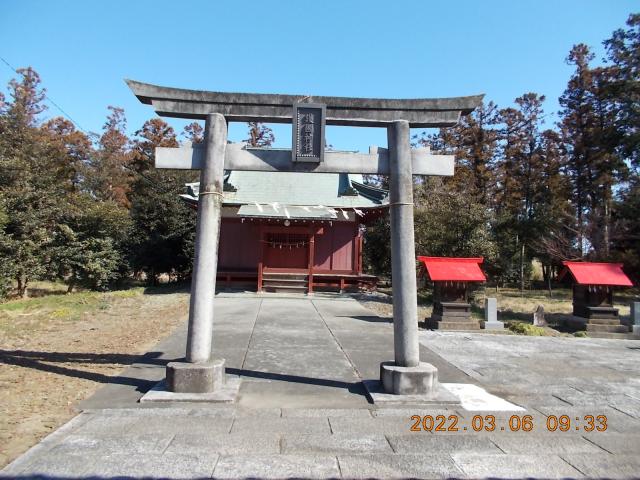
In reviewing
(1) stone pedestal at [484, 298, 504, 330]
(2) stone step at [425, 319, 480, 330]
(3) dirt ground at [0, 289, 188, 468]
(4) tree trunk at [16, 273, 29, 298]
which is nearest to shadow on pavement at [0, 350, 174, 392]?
(3) dirt ground at [0, 289, 188, 468]

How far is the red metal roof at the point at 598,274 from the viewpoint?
1128cm

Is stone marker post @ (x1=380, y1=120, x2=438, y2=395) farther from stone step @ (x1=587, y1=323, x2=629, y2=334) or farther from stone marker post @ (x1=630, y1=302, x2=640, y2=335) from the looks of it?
stone marker post @ (x1=630, y1=302, x2=640, y2=335)

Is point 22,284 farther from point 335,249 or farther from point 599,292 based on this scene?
point 599,292

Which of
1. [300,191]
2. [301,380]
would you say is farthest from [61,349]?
[300,191]

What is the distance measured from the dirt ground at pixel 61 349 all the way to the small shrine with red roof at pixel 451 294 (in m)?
6.29

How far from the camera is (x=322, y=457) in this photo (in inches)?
137

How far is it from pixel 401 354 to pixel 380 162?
2410mm

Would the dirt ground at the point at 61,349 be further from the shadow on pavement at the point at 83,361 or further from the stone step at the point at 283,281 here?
the stone step at the point at 283,281

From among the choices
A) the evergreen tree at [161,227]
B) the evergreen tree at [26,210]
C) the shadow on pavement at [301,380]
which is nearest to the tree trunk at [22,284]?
the evergreen tree at [26,210]

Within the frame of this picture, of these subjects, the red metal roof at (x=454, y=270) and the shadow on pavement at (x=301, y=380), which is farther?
the red metal roof at (x=454, y=270)

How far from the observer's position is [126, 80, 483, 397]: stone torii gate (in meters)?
5.12

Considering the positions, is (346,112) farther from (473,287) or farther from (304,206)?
(473,287)

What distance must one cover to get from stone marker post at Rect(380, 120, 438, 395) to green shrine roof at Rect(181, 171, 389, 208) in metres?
12.9
